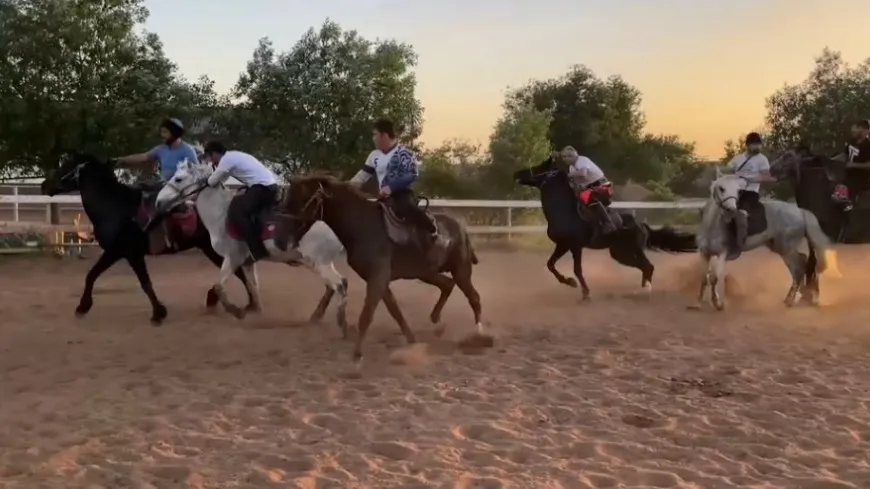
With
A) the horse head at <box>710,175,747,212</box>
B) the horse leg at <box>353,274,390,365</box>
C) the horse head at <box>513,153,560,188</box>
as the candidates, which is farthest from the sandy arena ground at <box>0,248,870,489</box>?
the horse head at <box>513,153,560,188</box>

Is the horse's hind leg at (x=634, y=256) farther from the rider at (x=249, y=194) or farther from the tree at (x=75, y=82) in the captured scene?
the tree at (x=75, y=82)

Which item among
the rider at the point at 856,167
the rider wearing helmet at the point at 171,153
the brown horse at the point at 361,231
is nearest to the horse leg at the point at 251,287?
the rider wearing helmet at the point at 171,153

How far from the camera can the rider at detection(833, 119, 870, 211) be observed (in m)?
11.6

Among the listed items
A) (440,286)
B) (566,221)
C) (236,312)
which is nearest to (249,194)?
(236,312)

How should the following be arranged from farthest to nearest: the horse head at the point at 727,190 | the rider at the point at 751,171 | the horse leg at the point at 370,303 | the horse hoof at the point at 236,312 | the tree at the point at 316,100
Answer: the tree at the point at 316,100 < the rider at the point at 751,171 < the horse head at the point at 727,190 < the horse hoof at the point at 236,312 < the horse leg at the point at 370,303

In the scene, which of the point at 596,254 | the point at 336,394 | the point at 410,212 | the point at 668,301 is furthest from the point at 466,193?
the point at 336,394

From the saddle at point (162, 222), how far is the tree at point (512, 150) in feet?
71.0

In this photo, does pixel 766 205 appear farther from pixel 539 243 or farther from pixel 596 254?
pixel 539 243

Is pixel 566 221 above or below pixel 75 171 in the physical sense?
below

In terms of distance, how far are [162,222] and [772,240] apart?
7797mm

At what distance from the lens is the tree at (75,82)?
18.0 m

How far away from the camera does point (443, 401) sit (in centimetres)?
597

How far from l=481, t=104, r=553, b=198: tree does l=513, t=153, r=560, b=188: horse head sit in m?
19.3

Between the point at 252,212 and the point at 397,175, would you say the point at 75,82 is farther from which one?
the point at 397,175
